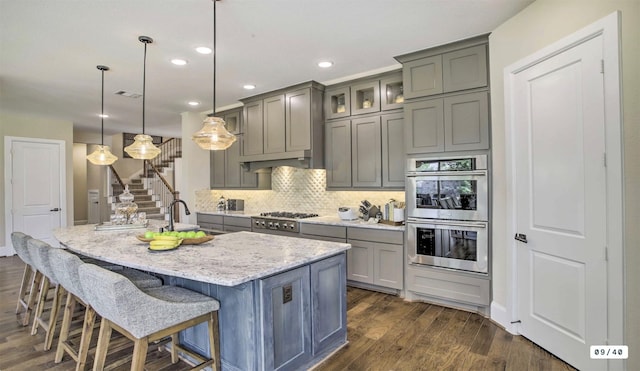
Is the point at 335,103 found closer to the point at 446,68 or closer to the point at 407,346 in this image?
the point at 446,68

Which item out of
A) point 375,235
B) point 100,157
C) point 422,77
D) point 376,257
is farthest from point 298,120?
point 100,157

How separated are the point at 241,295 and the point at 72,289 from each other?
1.21m

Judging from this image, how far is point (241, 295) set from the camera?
196cm

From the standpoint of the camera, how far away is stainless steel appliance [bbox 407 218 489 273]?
123 inches

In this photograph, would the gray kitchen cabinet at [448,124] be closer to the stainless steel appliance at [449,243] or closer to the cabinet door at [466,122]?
the cabinet door at [466,122]

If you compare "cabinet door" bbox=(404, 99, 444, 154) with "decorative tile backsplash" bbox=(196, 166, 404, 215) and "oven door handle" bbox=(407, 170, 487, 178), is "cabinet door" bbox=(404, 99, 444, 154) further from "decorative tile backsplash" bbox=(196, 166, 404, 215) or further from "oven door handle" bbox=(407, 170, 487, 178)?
"decorative tile backsplash" bbox=(196, 166, 404, 215)

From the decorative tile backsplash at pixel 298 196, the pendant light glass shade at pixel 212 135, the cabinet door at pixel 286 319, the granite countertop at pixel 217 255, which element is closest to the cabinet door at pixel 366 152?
the decorative tile backsplash at pixel 298 196

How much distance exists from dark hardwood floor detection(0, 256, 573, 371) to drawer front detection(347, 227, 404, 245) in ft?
2.40

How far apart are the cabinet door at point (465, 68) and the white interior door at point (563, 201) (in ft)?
1.44

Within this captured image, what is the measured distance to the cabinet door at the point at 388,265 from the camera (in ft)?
12.0

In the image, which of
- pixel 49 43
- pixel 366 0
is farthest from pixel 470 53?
pixel 49 43

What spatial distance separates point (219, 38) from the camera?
3.07 metres

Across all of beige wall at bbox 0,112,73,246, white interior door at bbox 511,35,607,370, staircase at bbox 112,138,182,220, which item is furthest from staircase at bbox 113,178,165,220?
white interior door at bbox 511,35,607,370

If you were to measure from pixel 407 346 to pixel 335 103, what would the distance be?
3.17 metres
